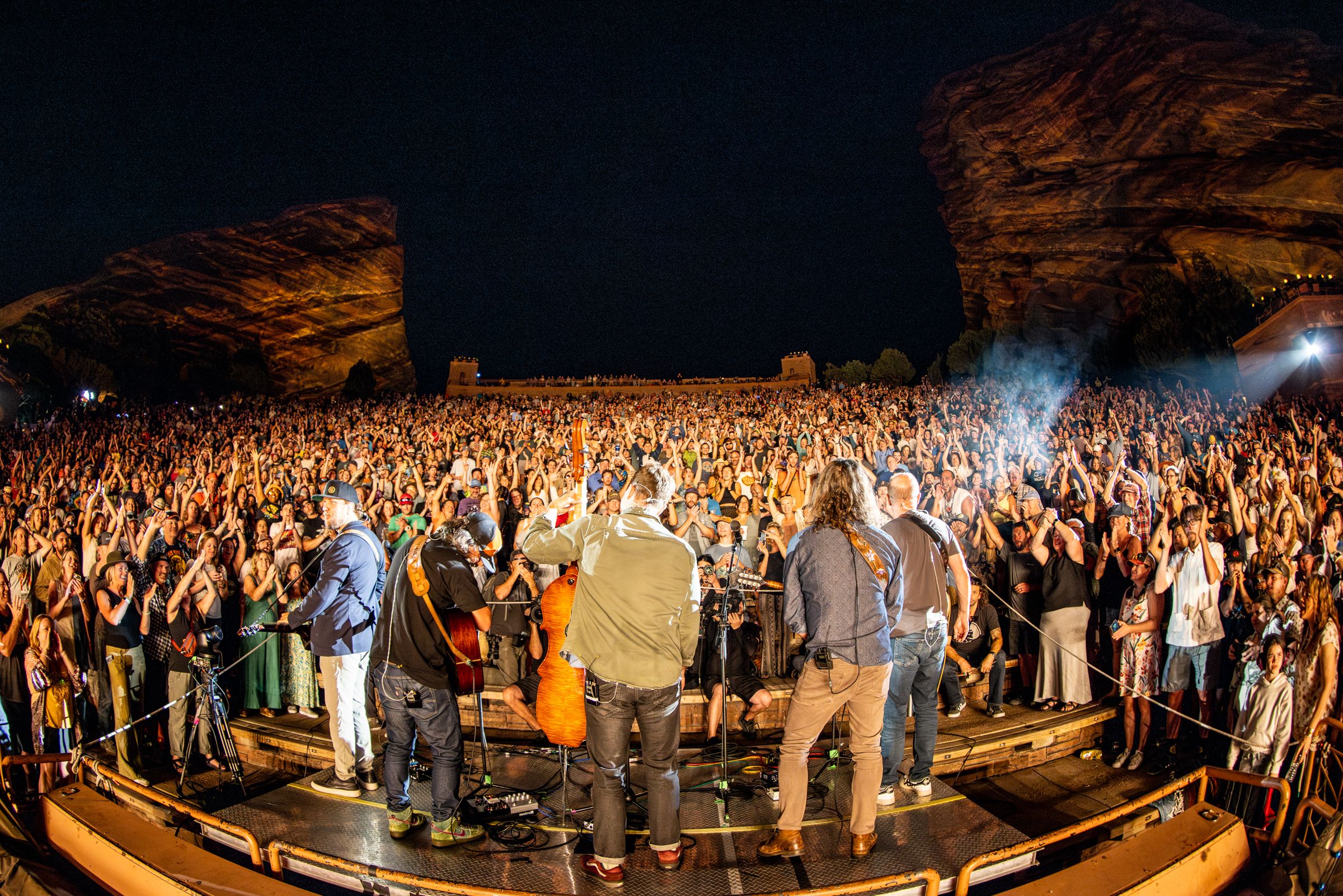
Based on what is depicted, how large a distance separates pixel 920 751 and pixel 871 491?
1.67m

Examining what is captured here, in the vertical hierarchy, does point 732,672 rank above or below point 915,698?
below

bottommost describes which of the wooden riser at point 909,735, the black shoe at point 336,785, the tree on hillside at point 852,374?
the wooden riser at point 909,735

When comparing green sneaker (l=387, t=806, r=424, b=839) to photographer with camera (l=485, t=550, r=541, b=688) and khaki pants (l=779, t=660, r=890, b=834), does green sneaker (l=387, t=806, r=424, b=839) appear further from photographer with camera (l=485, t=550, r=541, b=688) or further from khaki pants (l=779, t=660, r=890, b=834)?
khaki pants (l=779, t=660, r=890, b=834)

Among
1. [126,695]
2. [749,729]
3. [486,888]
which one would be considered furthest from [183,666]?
[749,729]

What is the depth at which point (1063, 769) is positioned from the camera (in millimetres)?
5043

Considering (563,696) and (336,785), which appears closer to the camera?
(563,696)

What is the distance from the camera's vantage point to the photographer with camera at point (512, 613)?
5.27 m

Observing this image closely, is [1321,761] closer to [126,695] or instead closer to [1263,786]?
[1263,786]

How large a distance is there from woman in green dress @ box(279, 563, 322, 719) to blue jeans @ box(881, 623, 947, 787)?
4.19 m

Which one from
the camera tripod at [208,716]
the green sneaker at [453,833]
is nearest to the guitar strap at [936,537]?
the green sneaker at [453,833]

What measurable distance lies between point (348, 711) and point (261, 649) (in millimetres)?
1702

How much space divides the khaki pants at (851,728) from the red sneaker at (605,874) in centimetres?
80

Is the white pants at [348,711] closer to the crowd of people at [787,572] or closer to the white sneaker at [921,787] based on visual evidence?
the crowd of people at [787,572]

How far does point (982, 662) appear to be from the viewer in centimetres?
557
